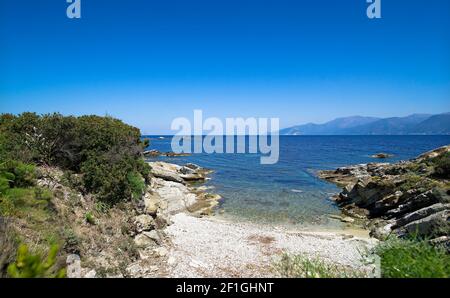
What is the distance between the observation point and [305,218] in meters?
22.1

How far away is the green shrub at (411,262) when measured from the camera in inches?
269

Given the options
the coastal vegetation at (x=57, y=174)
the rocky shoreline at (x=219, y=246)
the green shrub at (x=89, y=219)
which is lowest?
the rocky shoreline at (x=219, y=246)

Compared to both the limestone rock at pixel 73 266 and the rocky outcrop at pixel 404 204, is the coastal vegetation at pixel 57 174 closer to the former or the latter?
the limestone rock at pixel 73 266

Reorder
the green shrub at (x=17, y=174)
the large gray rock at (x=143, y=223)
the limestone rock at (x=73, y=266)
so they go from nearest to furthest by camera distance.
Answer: the limestone rock at (x=73, y=266)
the green shrub at (x=17, y=174)
the large gray rock at (x=143, y=223)

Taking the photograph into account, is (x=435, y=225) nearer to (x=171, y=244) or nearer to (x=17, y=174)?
(x=171, y=244)

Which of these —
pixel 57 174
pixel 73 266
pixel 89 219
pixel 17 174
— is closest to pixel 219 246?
pixel 89 219

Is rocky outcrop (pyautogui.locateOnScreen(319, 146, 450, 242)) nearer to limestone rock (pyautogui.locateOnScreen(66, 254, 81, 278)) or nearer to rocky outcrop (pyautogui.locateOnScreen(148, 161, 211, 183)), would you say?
limestone rock (pyautogui.locateOnScreen(66, 254, 81, 278))

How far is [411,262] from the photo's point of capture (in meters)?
7.34

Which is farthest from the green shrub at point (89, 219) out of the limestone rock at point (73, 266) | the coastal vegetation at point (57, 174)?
the limestone rock at point (73, 266)

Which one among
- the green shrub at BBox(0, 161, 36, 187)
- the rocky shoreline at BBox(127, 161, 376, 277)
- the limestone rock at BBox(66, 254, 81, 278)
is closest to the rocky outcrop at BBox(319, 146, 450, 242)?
the rocky shoreline at BBox(127, 161, 376, 277)
